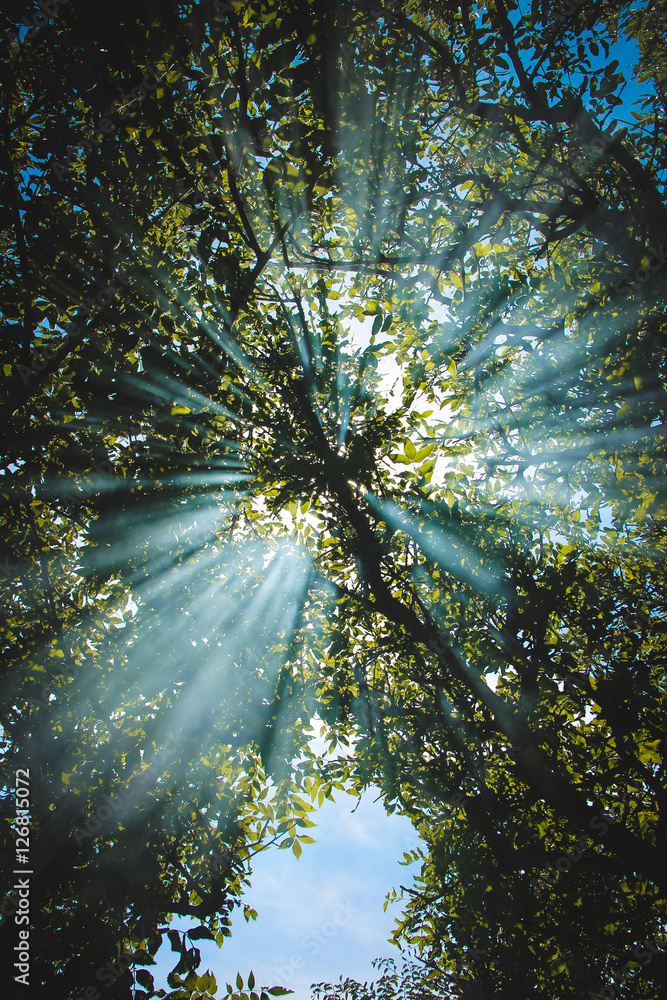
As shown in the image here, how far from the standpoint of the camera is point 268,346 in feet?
17.0

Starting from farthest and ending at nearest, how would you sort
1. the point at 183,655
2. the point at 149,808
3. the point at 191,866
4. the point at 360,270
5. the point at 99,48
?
1. the point at 360,270
2. the point at 183,655
3. the point at 191,866
4. the point at 149,808
5. the point at 99,48

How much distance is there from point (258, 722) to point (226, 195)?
6.27 meters

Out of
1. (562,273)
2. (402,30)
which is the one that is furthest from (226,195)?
(562,273)

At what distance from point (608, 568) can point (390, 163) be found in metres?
5.89

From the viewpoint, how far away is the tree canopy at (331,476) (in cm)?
355

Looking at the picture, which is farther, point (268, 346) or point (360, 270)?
point (360, 270)

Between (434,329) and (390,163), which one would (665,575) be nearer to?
(434,329)

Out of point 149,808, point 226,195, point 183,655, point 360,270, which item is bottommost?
point 149,808

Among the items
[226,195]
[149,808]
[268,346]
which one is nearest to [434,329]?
[268,346]

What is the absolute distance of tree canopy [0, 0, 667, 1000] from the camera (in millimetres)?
3555

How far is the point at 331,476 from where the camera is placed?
4.79m

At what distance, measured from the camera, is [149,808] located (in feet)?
13.4

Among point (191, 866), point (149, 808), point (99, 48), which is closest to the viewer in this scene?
point (99, 48)

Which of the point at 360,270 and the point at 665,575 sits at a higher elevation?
the point at 360,270
